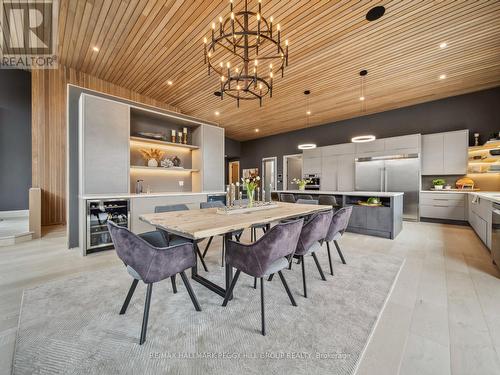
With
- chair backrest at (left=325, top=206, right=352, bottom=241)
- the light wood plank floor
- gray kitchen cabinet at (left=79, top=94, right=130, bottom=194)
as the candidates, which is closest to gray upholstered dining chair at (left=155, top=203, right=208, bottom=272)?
the light wood plank floor

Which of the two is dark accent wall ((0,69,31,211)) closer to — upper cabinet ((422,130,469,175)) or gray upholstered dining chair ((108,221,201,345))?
gray upholstered dining chair ((108,221,201,345))

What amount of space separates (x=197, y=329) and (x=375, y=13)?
13.3 feet

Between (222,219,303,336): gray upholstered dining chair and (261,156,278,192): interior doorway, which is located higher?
(261,156,278,192): interior doorway

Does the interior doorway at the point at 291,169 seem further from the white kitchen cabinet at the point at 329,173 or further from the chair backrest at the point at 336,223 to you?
the chair backrest at the point at 336,223

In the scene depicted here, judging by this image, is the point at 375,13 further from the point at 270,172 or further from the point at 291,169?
the point at 270,172

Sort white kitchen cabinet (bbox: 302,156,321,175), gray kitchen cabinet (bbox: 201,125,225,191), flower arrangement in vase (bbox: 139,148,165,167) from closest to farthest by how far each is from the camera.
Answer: flower arrangement in vase (bbox: 139,148,165,167)
gray kitchen cabinet (bbox: 201,125,225,191)
white kitchen cabinet (bbox: 302,156,321,175)

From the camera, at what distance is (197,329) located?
1492mm

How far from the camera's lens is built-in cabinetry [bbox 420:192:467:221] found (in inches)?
189

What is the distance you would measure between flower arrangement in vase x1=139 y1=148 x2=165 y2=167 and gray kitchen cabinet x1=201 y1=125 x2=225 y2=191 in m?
0.94

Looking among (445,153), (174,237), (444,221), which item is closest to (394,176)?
(445,153)

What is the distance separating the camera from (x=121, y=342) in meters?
1.36

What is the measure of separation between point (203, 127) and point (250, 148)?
5492 millimetres

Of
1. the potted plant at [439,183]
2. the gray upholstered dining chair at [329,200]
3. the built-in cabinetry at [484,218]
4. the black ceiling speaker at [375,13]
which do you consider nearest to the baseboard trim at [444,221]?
the potted plant at [439,183]

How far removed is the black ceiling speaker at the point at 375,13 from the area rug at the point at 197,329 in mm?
3328
